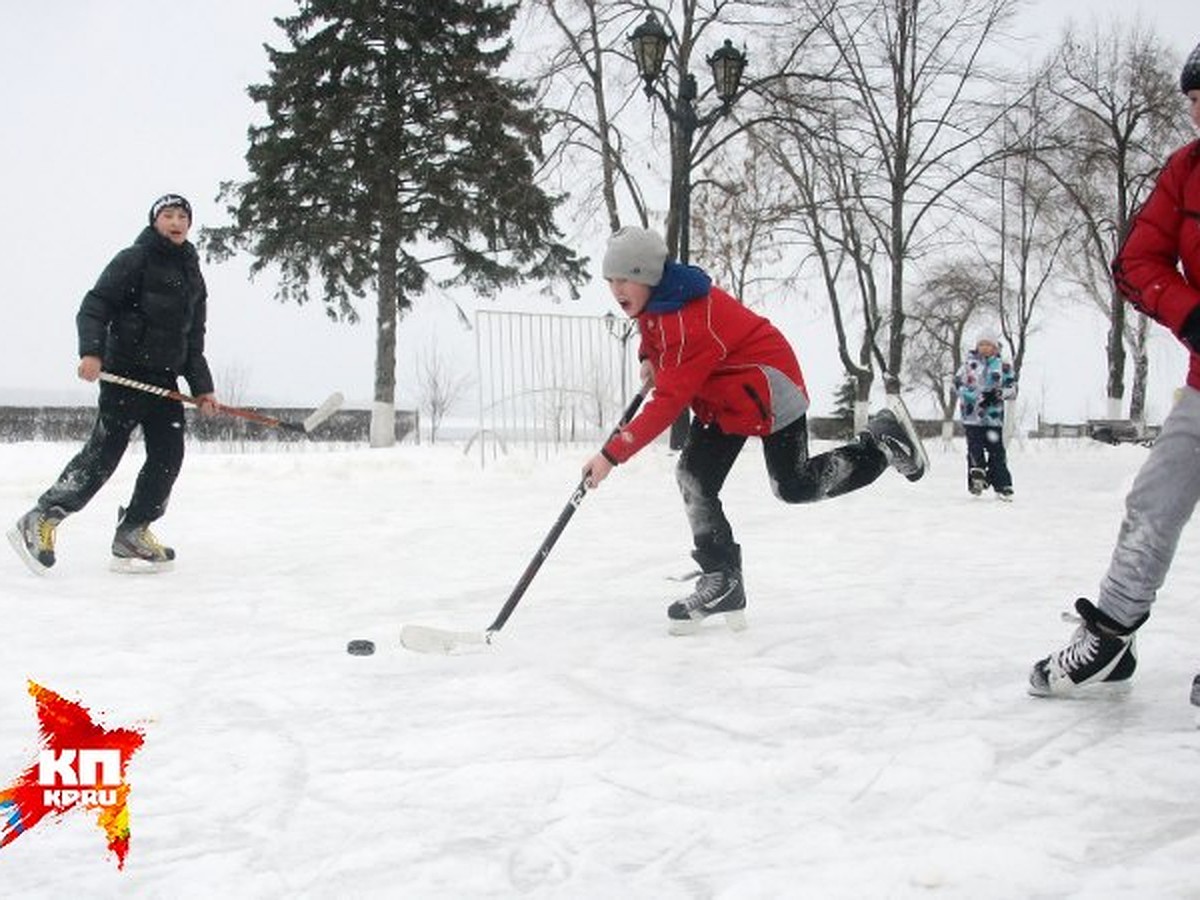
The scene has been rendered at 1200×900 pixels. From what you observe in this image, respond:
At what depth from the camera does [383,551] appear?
6320 mm

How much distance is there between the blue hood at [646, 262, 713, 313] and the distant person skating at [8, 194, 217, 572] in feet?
9.17

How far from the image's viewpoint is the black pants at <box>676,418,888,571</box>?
418 centimetres

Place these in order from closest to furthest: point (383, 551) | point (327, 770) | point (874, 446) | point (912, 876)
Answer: point (912, 876) → point (327, 770) → point (874, 446) → point (383, 551)

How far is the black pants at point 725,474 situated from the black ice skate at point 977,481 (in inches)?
237

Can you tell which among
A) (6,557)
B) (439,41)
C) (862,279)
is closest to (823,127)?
(862,279)

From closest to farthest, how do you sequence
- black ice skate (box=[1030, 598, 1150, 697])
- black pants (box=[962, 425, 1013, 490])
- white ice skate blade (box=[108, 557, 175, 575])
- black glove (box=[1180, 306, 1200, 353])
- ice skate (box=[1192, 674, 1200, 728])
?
black glove (box=[1180, 306, 1200, 353]), ice skate (box=[1192, 674, 1200, 728]), black ice skate (box=[1030, 598, 1150, 697]), white ice skate blade (box=[108, 557, 175, 575]), black pants (box=[962, 425, 1013, 490])

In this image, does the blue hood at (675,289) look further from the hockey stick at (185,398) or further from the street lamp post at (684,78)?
the street lamp post at (684,78)

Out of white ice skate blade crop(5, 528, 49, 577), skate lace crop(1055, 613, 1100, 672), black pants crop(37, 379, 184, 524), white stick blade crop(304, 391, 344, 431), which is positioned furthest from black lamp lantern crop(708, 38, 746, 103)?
skate lace crop(1055, 613, 1100, 672)

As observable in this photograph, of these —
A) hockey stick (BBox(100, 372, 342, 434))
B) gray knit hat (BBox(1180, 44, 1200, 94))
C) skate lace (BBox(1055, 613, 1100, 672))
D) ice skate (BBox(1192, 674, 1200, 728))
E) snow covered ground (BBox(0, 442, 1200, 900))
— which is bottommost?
snow covered ground (BBox(0, 442, 1200, 900))

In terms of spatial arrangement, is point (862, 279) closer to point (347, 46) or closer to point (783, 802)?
point (347, 46)

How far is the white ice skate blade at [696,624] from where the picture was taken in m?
4.16

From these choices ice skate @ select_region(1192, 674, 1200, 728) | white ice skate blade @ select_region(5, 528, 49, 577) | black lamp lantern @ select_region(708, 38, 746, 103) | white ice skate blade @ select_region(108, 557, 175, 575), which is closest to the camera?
ice skate @ select_region(1192, 674, 1200, 728)

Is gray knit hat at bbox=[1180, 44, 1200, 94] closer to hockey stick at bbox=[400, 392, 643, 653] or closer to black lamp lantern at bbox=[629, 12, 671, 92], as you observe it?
hockey stick at bbox=[400, 392, 643, 653]

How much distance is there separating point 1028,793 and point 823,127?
57.6 feet
